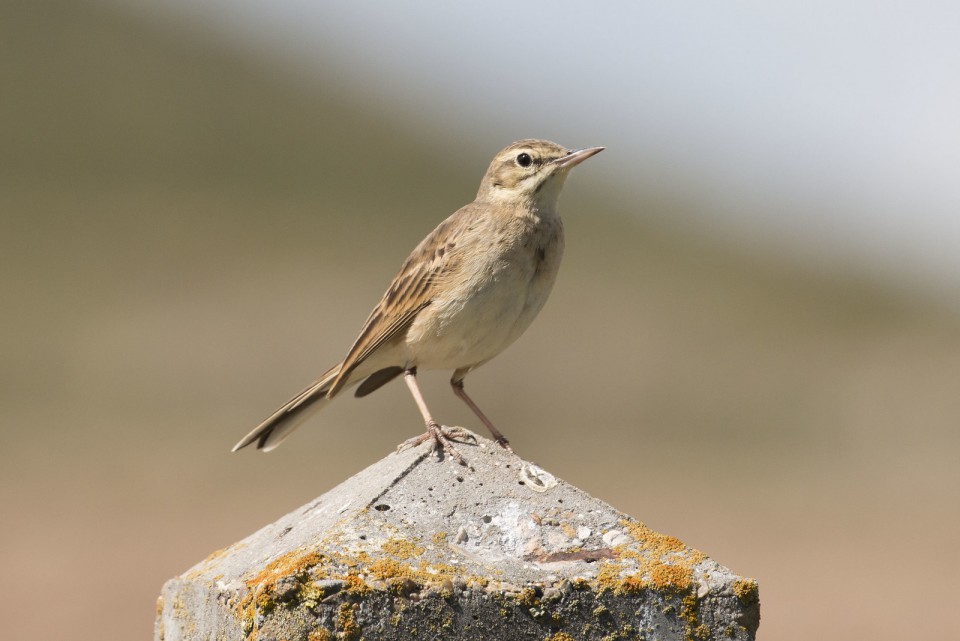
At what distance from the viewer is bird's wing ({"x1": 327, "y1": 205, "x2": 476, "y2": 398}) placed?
6453mm

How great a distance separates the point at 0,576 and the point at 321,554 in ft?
58.2

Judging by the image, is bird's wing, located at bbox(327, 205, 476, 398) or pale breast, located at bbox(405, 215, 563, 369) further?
bird's wing, located at bbox(327, 205, 476, 398)

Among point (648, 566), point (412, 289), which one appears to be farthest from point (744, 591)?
point (412, 289)

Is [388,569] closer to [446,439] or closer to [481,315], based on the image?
[446,439]

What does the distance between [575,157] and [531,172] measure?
251mm

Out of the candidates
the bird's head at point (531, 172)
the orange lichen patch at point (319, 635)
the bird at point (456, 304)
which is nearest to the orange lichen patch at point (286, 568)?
the orange lichen patch at point (319, 635)

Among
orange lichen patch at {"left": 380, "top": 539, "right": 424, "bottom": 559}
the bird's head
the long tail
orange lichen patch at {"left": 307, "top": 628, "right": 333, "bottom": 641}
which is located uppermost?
the bird's head

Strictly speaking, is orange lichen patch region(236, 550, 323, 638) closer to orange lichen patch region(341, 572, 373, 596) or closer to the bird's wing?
orange lichen patch region(341, 572, 373, 596)

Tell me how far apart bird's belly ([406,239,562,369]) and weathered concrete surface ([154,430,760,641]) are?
2375 mm

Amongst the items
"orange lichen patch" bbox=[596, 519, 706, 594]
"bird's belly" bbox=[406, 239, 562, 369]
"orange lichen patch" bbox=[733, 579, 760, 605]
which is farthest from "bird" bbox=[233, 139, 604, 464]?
"orange lichen patch" bbox=[733, 579, 760, 605]

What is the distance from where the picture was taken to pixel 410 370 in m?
6.66

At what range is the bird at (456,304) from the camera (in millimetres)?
6305

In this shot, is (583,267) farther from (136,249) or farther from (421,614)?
(421,614)

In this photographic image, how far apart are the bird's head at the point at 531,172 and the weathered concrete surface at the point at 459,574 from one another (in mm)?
3231
